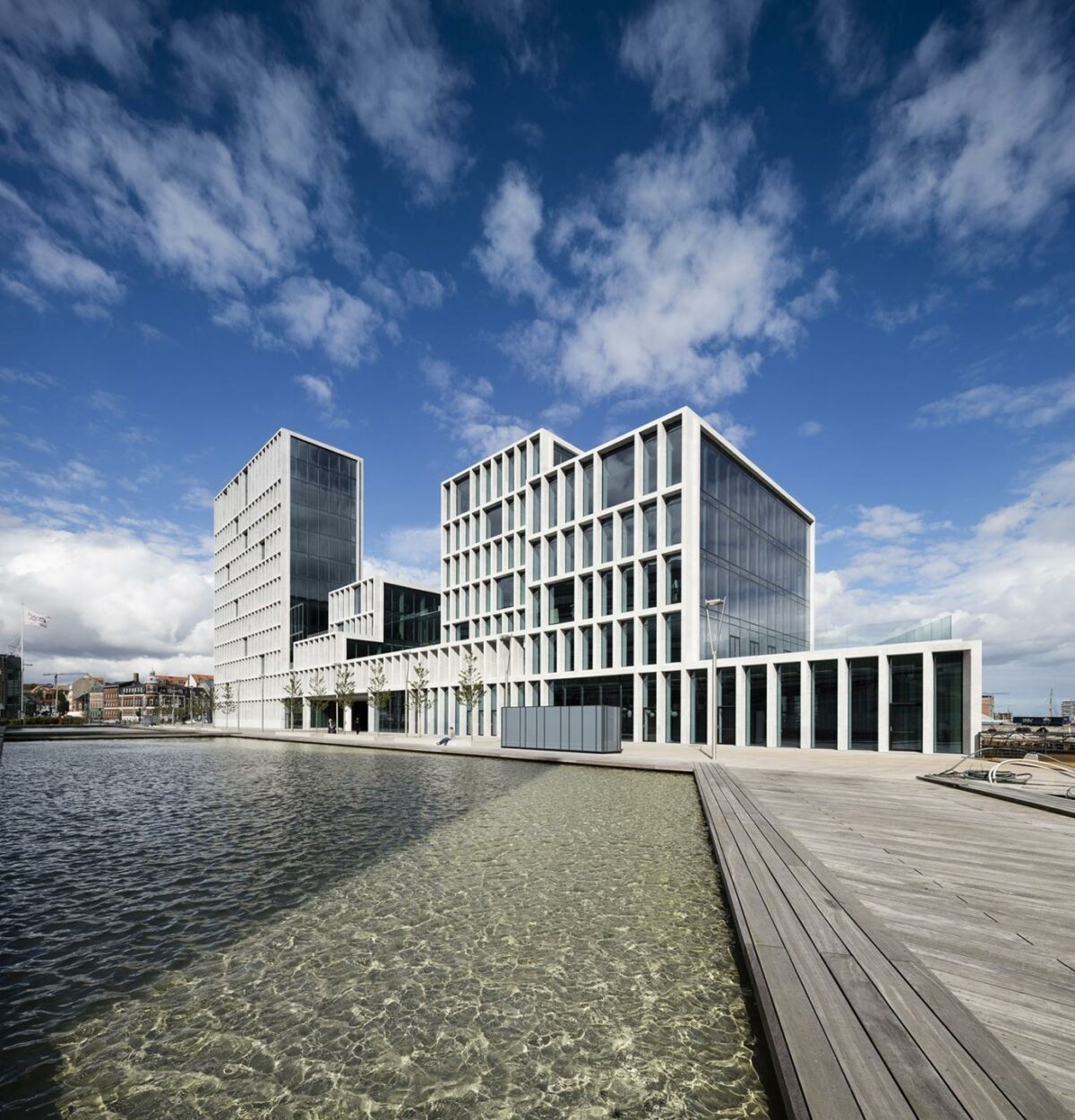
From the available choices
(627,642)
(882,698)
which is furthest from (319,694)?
(882,698)

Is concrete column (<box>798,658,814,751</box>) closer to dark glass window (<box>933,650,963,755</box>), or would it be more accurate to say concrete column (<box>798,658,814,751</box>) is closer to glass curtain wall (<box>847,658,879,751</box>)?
glass curtain wall (<box>847,658,879,751</box>)

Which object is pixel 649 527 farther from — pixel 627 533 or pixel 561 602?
pixel 561 602

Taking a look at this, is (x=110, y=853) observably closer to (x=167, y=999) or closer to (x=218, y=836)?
(x=218, y=836)

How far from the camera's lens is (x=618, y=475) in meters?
43.6

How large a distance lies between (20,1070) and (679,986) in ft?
18.1

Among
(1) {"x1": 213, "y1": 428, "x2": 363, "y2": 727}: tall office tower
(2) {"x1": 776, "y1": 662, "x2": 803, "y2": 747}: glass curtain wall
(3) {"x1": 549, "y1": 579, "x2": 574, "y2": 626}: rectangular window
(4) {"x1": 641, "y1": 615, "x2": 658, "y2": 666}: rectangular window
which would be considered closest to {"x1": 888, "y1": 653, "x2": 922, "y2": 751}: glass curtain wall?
(2) {"x1": 776, "y1": 662, "x2": 803, "y2": 747}: glass curtain wall

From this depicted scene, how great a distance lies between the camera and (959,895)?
7125 millimetres

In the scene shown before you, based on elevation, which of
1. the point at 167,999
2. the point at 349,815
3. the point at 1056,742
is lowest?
the point at 1056,742

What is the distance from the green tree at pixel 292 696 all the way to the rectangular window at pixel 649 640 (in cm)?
4776

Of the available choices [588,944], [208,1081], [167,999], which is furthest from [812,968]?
[167,999]

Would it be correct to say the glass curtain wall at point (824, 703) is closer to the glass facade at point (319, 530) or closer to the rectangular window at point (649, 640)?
the rectangular window at point (649, 640)

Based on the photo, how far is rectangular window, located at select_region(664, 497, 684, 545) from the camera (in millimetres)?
38781

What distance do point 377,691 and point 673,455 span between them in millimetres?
35759

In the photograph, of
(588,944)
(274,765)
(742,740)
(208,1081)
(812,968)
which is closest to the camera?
(208,1081)
